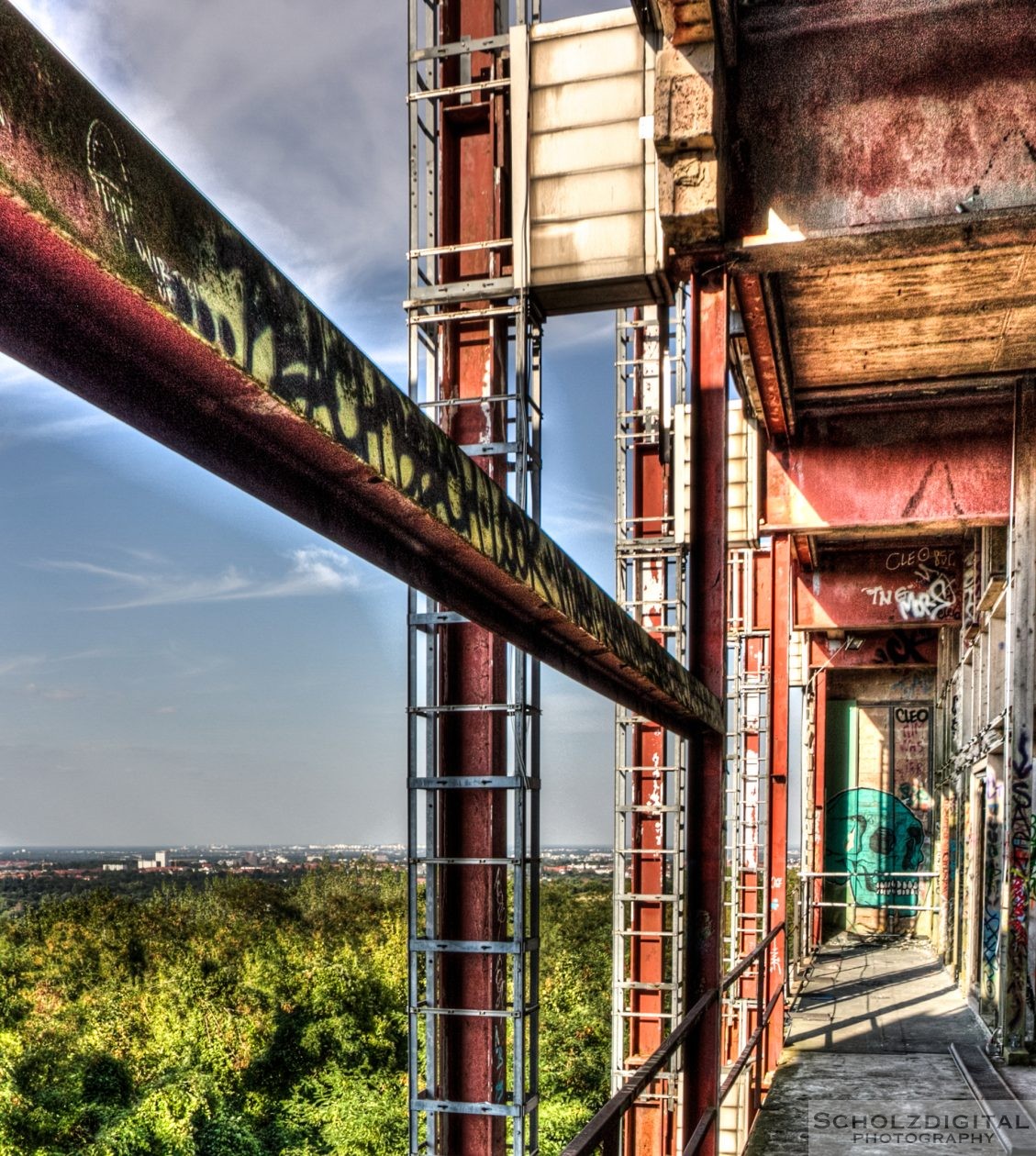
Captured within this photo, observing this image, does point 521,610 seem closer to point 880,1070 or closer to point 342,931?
point 880,1070

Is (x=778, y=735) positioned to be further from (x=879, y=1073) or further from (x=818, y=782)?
(x=818, y=782)

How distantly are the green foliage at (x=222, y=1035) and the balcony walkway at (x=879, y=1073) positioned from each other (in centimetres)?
2845

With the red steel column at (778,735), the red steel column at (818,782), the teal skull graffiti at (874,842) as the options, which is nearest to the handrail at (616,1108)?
the red steel column at (778,735)

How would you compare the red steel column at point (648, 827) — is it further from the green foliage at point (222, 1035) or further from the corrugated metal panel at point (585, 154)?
the green foliage at point (222, 1035)

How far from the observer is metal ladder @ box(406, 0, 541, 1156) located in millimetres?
5973

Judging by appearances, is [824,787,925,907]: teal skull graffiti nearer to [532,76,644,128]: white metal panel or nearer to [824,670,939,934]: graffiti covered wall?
[824,670,939,934]: graffiti covered wall

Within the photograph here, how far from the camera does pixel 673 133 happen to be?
586 centimetres

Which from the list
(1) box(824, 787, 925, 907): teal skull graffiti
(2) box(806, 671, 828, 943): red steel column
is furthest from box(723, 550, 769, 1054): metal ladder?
(1) box(824, 787, 925, 907): teal skull graffiti

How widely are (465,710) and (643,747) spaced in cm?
411

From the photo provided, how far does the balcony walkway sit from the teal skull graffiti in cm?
847

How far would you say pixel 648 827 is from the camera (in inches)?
386

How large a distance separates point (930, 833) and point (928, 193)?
1956 centimetres

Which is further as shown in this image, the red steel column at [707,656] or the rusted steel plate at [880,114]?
the rusted steel plate at [880,114]

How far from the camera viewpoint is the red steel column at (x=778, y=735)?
38.9 feet
